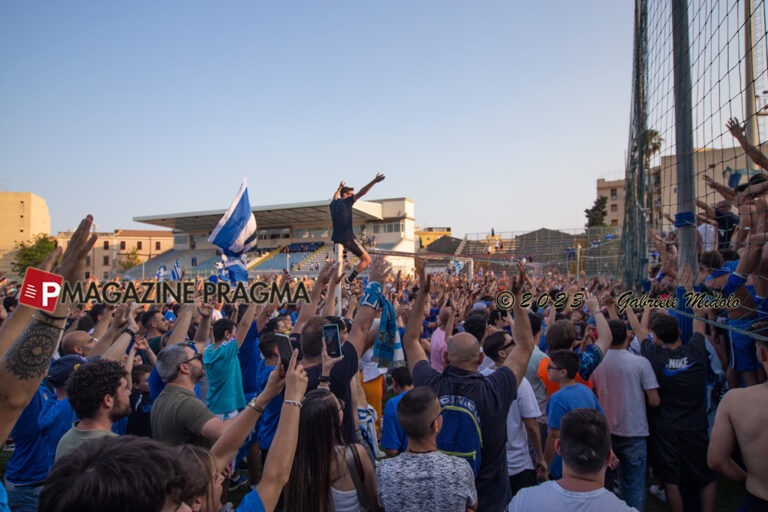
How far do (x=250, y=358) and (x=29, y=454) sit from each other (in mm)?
2361

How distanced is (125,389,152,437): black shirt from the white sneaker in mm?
4940

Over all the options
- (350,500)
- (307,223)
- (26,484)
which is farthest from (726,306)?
(307,223)

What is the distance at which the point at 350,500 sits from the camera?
2.50 metres

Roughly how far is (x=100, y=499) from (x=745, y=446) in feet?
10.9

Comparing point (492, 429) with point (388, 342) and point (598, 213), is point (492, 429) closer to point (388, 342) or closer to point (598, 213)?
point (388, 342)

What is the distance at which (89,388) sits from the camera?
282 centimetres

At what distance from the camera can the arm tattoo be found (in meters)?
1.78

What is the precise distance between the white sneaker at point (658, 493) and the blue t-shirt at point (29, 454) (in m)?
5.52

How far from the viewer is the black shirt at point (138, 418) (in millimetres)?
3996

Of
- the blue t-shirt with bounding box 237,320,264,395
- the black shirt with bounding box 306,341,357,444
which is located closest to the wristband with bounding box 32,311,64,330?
the black shirt with bounding box 306,341,357,444

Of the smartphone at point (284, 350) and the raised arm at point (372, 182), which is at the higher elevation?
the raised arm at point (372, 182)

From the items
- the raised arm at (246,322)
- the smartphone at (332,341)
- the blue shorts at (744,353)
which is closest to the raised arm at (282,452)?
the smartphone at (332,341)

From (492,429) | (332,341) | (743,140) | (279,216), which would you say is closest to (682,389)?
(492,429)

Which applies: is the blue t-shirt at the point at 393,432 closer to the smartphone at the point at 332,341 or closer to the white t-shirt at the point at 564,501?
the smartphone at the point at 332,341
